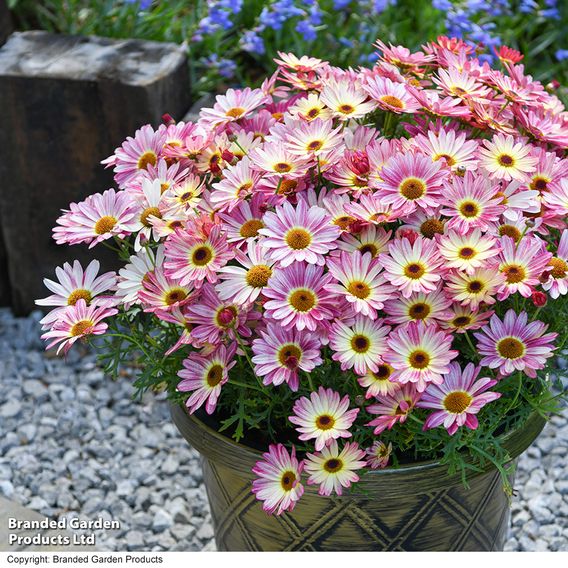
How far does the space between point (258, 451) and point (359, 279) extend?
310 millimetres

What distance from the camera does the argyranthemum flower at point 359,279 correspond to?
121 centimetres

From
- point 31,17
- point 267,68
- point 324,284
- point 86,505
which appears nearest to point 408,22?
point 267,68

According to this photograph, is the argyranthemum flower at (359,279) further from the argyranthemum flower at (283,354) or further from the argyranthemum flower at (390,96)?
the argyranthemum flower at (390,96)

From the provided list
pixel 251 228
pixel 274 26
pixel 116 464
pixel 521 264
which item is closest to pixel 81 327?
pixel 251 228

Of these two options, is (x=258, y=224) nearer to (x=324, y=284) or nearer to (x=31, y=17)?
(x=324, y=284)

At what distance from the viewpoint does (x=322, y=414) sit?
4.02 feet

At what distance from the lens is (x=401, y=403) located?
1188 millimetres

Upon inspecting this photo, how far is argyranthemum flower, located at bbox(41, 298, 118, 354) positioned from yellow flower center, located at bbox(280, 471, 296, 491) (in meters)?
0.32

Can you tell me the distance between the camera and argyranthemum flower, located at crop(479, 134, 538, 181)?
1.34 meters

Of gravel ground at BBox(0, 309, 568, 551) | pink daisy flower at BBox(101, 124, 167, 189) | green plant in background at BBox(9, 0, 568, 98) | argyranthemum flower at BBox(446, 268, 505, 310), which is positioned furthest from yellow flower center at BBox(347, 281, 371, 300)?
green plant in background at BBox(9, 0, 568, 98)

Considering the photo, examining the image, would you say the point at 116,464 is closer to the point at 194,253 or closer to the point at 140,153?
the point at 140,153

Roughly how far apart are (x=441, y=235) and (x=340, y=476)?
35cm

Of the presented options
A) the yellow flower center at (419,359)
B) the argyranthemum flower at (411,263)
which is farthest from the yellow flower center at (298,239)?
the yellow flower center at (419,359)
